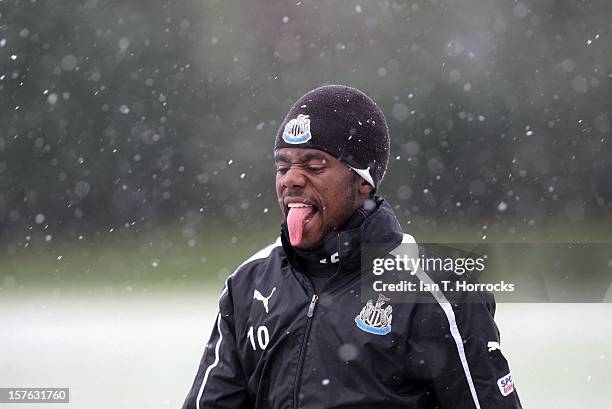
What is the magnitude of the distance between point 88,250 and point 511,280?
4.00 m

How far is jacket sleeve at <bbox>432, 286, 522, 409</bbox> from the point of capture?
6.11 feet

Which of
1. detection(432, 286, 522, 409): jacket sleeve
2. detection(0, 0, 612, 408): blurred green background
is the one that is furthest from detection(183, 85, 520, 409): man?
detection(0, 0, 612, 408): blurred green background

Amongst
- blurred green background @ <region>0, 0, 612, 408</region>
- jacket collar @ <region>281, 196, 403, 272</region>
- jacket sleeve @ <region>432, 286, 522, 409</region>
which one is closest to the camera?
jacket sleeve @ <region>432, 286, 522, 409</region>

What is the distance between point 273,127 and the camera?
819 cm

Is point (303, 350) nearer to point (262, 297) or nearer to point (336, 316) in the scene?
point (336, 316)

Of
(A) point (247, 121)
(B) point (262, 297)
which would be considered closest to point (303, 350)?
(B) point (262, 297)

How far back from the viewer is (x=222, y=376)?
2107 millimetres

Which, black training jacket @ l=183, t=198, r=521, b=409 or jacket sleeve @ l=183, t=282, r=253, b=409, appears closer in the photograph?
black training jacket @ l=183, t=198, r=521, b=409

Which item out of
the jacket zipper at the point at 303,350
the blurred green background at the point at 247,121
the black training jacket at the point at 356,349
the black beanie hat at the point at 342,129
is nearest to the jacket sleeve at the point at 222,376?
the black training jacket at the point at 356,349

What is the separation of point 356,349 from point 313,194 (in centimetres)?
40

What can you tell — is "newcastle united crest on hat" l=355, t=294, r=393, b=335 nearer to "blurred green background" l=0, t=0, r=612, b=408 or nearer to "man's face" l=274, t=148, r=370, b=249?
"man's face" l=274, t=148, r=370, b=249

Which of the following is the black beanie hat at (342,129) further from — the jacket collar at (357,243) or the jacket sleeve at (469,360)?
the jacket sleeve at (469,360)

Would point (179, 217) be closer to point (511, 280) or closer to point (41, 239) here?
point (41, 239)

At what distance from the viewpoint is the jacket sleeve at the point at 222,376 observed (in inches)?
82.5
